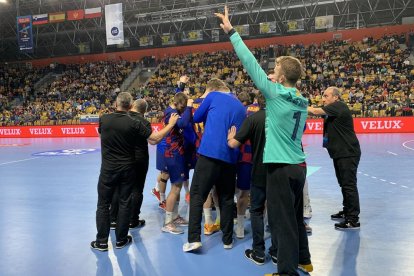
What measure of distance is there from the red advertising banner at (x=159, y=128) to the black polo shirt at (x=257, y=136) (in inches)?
388

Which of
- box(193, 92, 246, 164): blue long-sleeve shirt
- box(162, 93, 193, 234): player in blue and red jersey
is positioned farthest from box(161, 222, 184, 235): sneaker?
box(193, 92, 246, 164): blue long-sleeve shirt

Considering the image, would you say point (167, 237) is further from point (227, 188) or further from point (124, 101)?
point (124, 101)

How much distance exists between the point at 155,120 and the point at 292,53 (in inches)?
425

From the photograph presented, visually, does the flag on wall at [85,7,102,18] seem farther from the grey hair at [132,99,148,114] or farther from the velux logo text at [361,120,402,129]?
the grey hair at [132,99,148,114]

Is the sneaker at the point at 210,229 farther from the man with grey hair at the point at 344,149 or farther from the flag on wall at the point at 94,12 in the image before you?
the flag on wall at the point at 94,12

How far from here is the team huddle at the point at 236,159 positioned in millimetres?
3029

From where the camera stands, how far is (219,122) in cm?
405

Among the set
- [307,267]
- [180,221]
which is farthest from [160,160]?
[307,267]

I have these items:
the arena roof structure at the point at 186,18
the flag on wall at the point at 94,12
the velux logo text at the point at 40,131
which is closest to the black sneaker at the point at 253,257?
the velux logo text at the point at 40,131

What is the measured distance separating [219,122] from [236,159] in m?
0.45

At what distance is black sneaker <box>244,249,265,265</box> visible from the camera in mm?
3887

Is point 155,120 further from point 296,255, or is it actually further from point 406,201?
point 296,255

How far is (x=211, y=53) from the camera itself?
1092 inches

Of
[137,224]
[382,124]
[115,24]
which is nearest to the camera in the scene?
A: [137,224]
